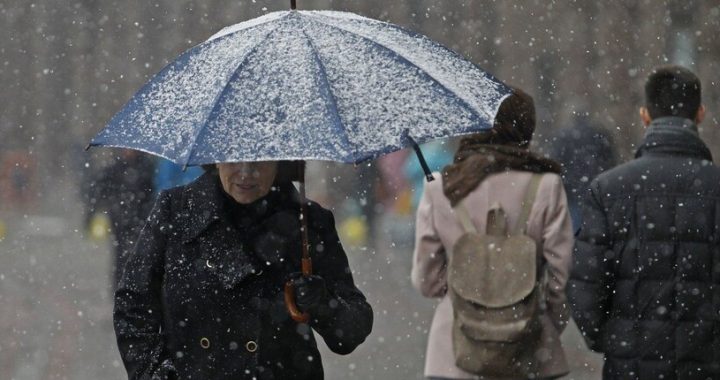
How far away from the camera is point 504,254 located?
19.3ft

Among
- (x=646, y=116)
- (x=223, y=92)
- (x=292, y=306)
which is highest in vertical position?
(x=223, y=92)

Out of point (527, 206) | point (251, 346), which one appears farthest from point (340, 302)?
point (527, 206)

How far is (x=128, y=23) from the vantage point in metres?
35.9

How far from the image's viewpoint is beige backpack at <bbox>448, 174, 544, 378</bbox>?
5879mm

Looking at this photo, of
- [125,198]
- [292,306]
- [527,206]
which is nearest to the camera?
[292,306]

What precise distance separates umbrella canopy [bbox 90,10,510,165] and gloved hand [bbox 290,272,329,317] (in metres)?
0.43

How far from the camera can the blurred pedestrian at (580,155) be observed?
14023 millimetres

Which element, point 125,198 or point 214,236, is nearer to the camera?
point 214,236

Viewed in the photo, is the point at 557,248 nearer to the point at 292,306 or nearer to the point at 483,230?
the point at 483,230

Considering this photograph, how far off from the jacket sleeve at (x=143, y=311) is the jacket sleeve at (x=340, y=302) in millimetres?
487

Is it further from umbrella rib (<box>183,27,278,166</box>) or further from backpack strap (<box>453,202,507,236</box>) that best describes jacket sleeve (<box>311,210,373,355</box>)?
backpack strap (<box>453,202,507,236</box>)

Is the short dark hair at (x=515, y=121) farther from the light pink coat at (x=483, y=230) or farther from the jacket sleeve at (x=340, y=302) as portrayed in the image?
the jacket sleeve at (x=340, y=302)

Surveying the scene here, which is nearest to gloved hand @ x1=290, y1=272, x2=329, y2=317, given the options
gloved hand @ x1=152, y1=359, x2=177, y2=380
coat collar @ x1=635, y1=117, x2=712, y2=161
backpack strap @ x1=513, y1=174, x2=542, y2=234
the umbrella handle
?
the umbrella handle

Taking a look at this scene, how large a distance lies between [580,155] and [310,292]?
9.56 meters
